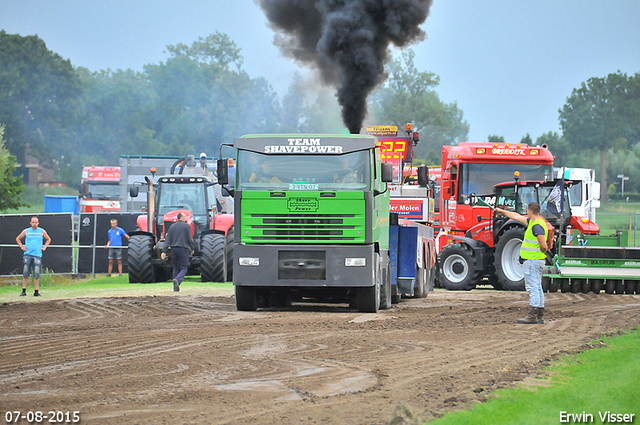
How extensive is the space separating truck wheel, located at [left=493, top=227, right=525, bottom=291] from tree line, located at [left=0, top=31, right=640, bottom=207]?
49022 millimetres

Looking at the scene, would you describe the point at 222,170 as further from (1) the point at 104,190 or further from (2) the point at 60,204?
(2) the point at 60,204

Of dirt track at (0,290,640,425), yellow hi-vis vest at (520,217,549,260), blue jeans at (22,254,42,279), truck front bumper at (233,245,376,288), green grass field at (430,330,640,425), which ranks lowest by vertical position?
dirt track at (0,290,640,425)

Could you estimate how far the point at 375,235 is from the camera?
46.3 ft

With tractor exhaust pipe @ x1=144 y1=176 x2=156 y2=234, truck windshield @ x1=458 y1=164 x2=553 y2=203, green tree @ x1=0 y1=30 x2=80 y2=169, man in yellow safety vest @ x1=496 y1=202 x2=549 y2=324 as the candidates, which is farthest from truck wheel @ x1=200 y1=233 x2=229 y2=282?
green tree @ x1=0 y1=30 x2=80 y2=169

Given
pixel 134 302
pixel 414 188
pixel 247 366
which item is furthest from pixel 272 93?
pixel 247 366

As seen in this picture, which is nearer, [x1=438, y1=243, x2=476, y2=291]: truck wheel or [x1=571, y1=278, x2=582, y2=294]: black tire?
[x1=571, y1=278, x2=582, y2=294]: black tire

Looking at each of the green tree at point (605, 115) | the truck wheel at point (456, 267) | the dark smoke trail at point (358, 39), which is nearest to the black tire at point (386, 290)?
the truck wheel at point (456, 267)

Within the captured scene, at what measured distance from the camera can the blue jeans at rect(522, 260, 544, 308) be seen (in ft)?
42.9

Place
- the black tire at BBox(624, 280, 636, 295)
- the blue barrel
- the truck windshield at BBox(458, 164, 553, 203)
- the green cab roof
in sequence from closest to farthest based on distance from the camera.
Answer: the green cab roof → the black tire at BBox(624, 280, 636, 295) → the truck windshield at BBox(458, 164, 553, 203) → the blue barrel

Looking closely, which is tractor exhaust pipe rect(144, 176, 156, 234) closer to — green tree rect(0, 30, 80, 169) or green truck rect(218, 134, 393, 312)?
green truck rect(218, 134, 393, 312)

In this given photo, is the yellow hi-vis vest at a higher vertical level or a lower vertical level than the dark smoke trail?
lower

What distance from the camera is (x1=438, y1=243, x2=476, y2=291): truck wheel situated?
21.4 m

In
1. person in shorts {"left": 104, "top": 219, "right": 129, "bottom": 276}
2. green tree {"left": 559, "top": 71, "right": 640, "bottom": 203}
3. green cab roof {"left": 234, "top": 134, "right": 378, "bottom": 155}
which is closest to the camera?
green cab roof {"left": 234, "top": 134, "right": 378, "bottom": 155}

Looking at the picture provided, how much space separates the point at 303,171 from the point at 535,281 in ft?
13.3
